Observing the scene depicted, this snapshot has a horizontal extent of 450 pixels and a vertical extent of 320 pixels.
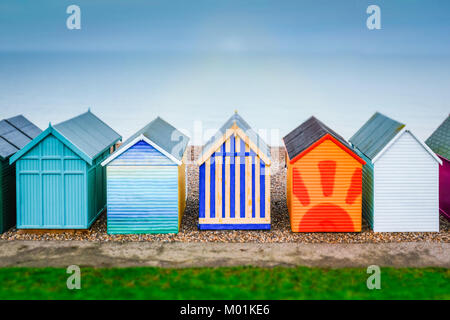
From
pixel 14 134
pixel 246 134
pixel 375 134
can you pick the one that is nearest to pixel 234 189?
pixel 246 134

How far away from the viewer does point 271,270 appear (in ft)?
42.8

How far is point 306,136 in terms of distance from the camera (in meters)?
16.9

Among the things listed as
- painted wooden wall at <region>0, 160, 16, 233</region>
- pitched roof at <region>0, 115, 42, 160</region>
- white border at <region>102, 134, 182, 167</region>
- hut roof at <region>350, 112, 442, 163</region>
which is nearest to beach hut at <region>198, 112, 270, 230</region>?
white border at <region>102, 134, 182, 167</region>

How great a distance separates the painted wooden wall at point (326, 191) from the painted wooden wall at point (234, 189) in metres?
0.96

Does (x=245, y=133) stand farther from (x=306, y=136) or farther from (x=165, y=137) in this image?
(x=165, y=137)

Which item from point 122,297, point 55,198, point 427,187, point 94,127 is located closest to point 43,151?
point 55,198

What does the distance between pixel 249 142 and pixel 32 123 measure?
28.9ft

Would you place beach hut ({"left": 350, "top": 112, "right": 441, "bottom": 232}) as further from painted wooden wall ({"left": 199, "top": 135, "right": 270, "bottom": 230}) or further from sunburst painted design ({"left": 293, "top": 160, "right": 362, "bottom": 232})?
painted wooden wall ({"left": 199, "top": 135, "right": 270, "bottom": 230})

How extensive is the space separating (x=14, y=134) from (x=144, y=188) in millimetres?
5335

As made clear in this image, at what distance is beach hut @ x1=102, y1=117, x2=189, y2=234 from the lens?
50.6ft

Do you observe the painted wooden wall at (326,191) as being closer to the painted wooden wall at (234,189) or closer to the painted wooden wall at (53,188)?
the painted wooden wall at (234,189)

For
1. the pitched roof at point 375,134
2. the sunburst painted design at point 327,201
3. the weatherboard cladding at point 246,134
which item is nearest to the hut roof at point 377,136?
the pitched roof at point 375,134

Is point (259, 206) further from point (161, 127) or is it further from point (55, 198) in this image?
point (55, 198)

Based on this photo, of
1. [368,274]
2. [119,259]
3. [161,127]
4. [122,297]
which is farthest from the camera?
[161,127]
